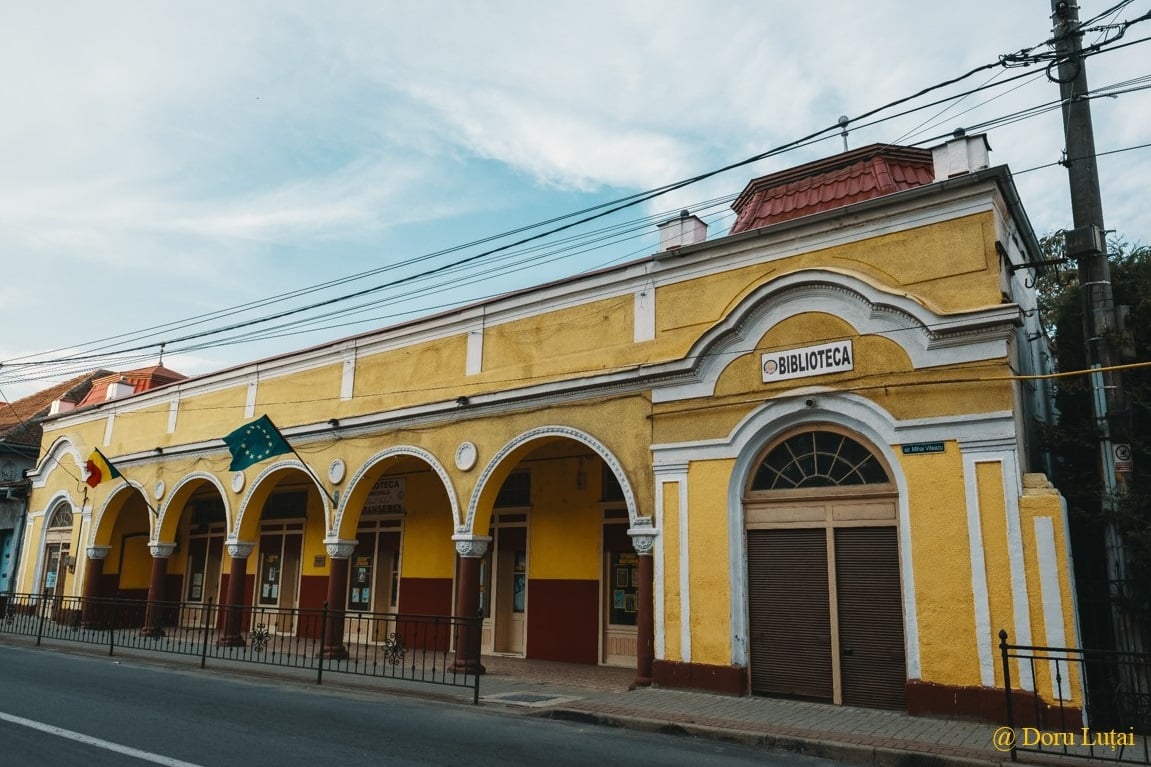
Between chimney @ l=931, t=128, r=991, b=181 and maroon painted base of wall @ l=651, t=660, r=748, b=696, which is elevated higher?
chimney @ l=931, t=128, r=991, b=181

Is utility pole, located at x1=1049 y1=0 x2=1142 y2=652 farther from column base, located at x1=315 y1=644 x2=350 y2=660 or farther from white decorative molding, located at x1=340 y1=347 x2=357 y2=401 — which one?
white decorative molding, located at x1=340 y1=347 x2=357 y2=401

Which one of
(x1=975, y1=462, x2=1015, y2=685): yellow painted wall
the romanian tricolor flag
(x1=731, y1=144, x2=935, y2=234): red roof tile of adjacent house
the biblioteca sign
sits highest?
(x1=731, y1=144, x2=935, y2=234): red roof tile of adjacent house

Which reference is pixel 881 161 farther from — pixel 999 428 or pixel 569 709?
pixel 569 709

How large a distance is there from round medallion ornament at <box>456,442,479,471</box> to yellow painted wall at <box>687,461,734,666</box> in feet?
14.0

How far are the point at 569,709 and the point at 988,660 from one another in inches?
187

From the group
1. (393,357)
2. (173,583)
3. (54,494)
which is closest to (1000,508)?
(393,357)

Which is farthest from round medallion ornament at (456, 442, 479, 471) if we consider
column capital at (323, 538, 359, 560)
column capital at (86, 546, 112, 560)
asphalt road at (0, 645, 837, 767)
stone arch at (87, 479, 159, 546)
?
column capital at (86, 546, 112, 560)

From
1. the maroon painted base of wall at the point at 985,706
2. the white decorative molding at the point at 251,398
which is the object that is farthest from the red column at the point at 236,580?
the maroon painted base of wall at the point at 985,706

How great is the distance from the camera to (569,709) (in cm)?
1008

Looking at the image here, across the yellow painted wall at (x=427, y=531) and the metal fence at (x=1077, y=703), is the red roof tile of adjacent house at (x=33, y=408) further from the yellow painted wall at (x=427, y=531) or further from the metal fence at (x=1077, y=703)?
the metal fence at (x=1077, y=703)

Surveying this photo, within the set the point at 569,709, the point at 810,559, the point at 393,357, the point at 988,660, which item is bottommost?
the point at 569,709

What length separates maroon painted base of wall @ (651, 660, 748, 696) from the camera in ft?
35.4

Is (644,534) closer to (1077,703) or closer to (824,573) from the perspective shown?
(824,573)

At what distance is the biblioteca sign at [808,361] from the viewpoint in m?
10.8
